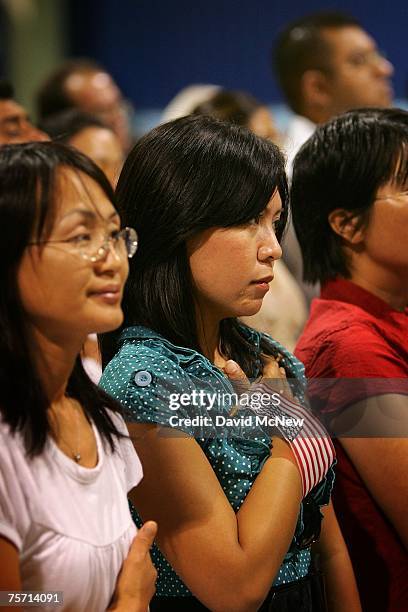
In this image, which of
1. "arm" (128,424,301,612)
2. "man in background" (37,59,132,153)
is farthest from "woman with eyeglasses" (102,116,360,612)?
"man in background" (37,59,132,153)

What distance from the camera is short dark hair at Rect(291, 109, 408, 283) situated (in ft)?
5.70

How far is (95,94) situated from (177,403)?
2.83m

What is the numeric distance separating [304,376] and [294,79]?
2.29 metres

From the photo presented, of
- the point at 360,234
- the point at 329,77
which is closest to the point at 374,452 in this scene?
the point at 360,234

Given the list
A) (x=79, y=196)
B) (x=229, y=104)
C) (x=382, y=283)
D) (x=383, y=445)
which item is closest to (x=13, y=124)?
(x=229, y=104)

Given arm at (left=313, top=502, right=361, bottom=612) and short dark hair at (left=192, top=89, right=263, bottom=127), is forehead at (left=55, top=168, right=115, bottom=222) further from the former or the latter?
short dark hair at (left=192, top=89, right=263, bottom=127)

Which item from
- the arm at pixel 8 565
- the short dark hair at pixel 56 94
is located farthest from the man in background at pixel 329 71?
the arm at pixel 8 565

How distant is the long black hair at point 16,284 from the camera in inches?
43.4

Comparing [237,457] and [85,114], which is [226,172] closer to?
[237,457]

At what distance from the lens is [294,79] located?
369 cm

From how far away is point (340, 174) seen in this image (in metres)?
1.77

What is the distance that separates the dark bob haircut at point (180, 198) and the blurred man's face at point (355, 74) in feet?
6.79

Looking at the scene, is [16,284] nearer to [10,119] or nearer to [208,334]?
[208,334]

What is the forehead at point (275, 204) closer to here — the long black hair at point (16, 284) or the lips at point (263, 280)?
the lips at point (263, 280)
